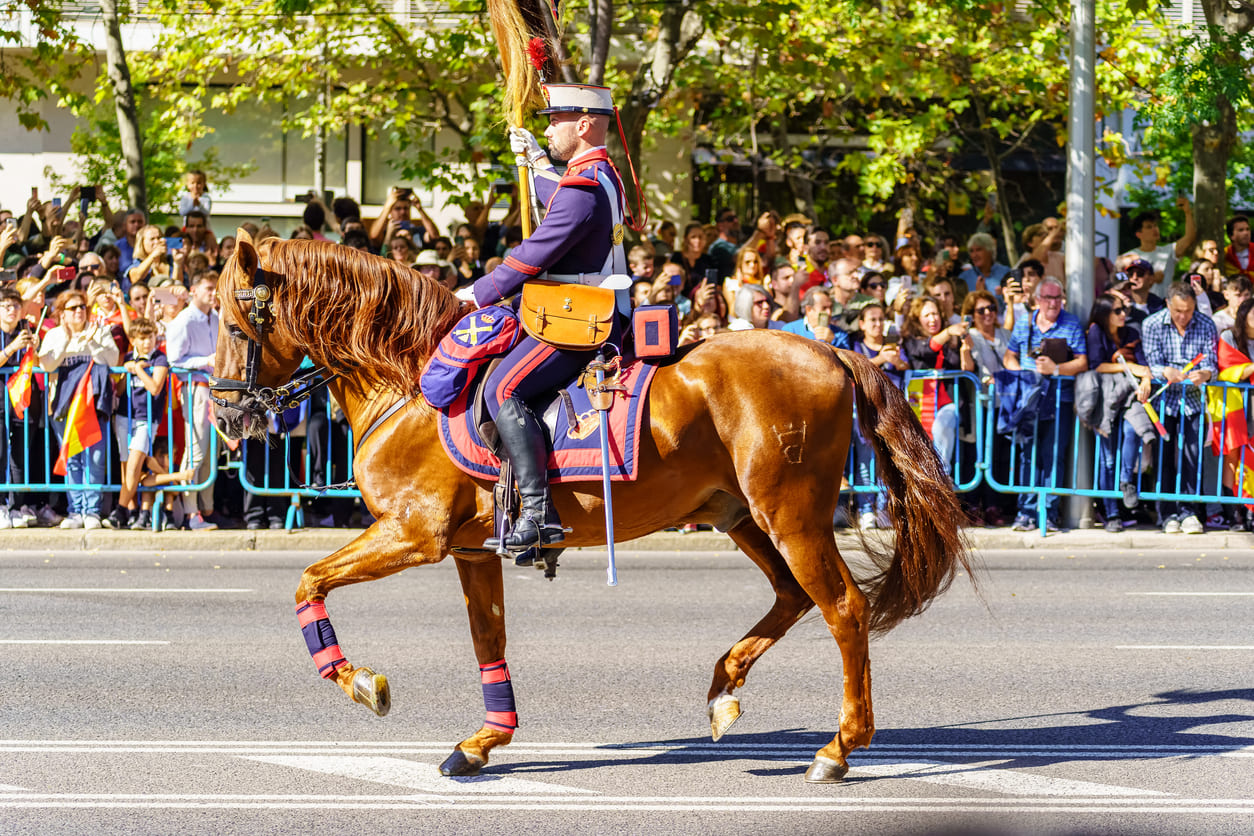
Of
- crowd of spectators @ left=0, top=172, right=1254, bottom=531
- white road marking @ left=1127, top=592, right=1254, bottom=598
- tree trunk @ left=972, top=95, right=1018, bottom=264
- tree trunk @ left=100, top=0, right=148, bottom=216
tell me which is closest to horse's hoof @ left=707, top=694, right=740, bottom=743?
white road marking @ left=1127, top=592, right=1254, bottom=598

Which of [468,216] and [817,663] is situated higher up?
[468,216]

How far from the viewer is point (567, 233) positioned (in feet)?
21.6

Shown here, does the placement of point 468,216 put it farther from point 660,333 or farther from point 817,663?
point 660,333

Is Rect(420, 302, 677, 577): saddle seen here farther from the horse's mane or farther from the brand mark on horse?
the brand mark on horse

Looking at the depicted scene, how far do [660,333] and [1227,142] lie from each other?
1366 cm

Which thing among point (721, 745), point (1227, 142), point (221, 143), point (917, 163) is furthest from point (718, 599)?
point (221, 143)

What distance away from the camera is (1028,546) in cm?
1407

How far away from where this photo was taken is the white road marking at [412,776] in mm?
6480

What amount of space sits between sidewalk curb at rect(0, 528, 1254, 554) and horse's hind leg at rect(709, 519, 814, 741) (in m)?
6.08

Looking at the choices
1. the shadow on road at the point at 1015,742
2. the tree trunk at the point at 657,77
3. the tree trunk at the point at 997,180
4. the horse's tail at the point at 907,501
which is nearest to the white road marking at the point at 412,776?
the shadow on road at the point at 1015,742

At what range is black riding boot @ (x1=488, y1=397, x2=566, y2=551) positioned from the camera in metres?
6.55

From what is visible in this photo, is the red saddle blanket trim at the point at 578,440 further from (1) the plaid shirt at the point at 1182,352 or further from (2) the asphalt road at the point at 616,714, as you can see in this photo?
(1) the plaid shirt at the point at 1182,352

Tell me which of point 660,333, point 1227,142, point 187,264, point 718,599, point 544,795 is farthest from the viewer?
point 1227,142

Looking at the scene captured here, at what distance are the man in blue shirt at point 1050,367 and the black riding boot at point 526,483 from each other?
8557 millimetres
